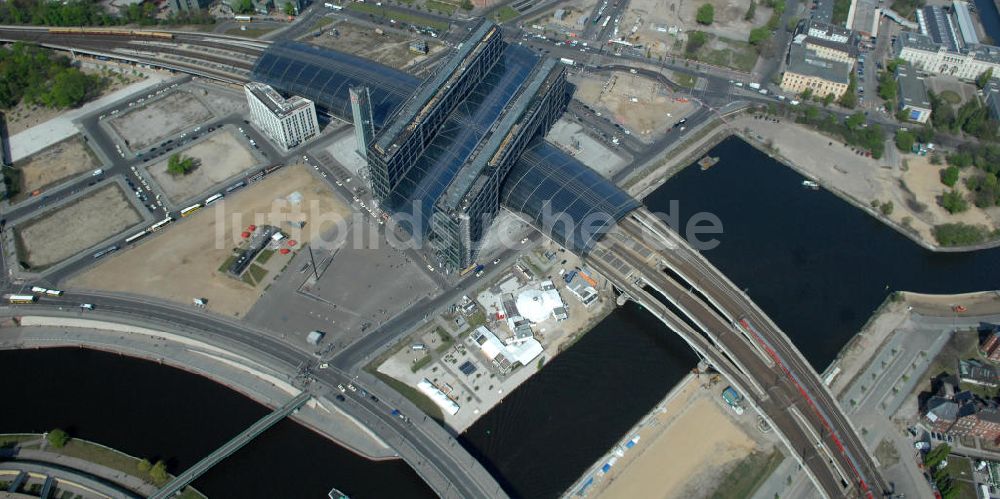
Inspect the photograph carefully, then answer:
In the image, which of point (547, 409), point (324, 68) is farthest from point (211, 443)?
point (324, 68)

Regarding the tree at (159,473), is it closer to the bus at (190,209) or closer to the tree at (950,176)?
the bus at (190,209)

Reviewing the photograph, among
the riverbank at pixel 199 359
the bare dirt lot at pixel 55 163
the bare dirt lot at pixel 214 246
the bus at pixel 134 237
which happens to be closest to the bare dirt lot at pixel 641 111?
the bare dirt lot at pixel 214 246

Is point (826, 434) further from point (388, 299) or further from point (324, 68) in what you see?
point (324, 68)

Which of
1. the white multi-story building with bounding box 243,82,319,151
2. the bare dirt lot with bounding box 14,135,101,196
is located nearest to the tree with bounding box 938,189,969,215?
the white multi-story building with bounding box 243,82,319,151

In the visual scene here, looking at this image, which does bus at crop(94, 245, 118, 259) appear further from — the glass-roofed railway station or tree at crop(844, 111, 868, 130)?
tree at crop(844, 111, 868, 130)

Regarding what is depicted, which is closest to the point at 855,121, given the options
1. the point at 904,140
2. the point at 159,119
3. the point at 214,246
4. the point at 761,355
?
the point at 904,140
